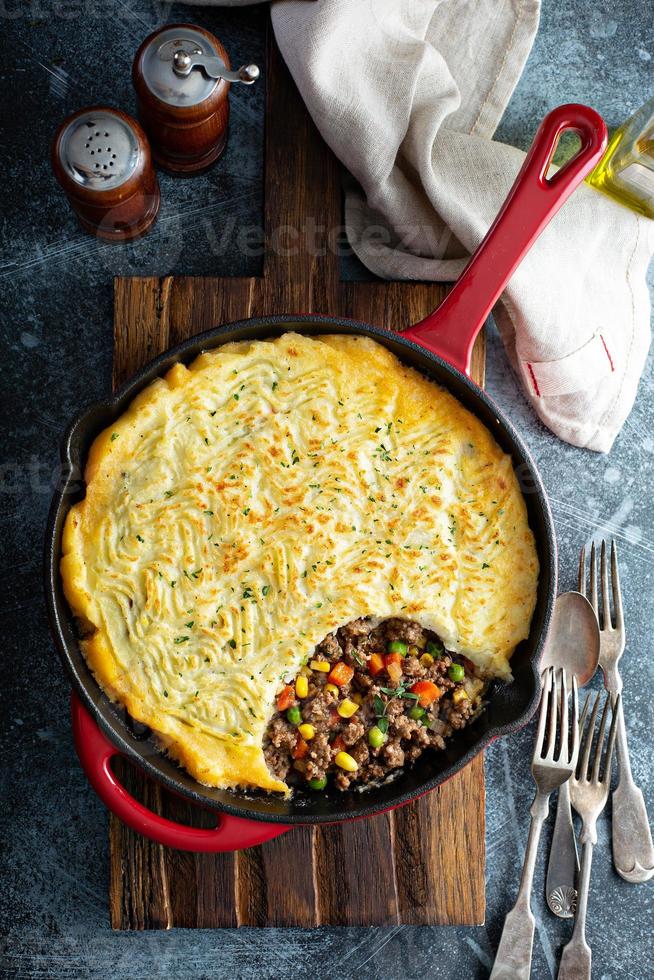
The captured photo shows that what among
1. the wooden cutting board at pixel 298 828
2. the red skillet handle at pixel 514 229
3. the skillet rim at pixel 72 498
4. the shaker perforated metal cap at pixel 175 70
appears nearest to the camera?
the skillet rim at pixel 72 498

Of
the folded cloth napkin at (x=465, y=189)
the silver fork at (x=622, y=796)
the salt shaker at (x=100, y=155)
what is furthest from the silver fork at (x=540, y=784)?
the salt shaker at (x=100, y=155)

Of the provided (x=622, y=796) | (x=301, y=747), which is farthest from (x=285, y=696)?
(x=622, y=796)

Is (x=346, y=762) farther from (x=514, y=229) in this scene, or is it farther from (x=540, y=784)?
(x=514, y=229)

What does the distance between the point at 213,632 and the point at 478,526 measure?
1114 millimetres

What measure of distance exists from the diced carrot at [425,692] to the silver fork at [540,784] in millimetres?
600

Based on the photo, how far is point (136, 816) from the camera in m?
3.27

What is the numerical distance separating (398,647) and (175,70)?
2411 mm

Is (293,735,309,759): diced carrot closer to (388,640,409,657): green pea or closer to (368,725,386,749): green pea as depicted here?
(368,725,386,749): green pea

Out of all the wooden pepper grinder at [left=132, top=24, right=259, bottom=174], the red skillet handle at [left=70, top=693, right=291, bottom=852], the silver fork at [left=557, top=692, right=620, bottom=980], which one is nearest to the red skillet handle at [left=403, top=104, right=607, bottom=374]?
Result: the wooden pepper grinder at [left=132, top=24, right=259, bottom=174]

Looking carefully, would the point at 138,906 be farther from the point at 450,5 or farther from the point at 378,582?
the point at 450,5

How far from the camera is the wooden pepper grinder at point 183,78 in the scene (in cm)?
334

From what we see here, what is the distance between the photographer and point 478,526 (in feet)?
11.3

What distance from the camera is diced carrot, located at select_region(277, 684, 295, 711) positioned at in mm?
3393

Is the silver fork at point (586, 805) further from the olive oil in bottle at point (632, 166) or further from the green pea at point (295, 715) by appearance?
the olive oil in bottle at point (632, 166)
